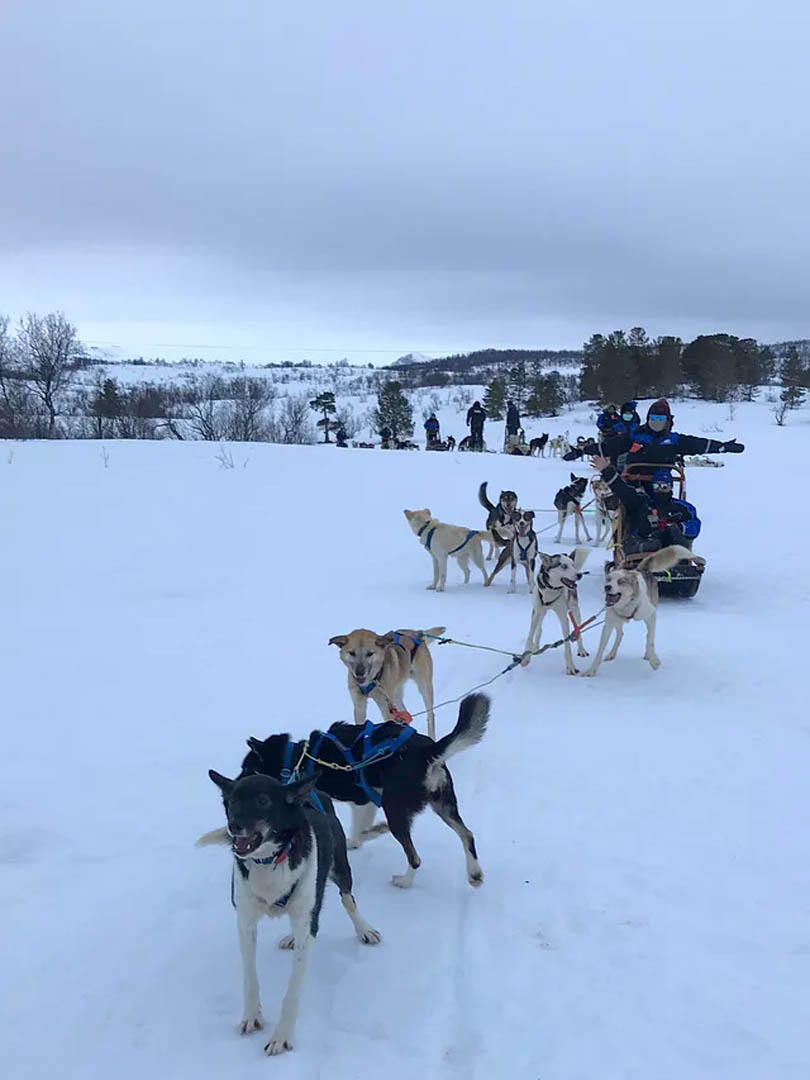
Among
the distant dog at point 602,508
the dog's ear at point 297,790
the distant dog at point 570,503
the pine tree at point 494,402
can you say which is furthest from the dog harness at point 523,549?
the pine tree at point 494,402

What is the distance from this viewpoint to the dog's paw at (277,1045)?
2.01m

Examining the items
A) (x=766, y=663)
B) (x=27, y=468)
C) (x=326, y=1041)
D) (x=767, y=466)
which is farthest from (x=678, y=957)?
(x=767, y=466)

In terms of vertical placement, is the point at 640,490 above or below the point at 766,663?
above

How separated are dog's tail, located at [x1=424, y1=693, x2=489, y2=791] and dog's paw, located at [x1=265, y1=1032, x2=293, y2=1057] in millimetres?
900

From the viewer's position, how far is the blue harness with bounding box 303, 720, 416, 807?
2.68 m

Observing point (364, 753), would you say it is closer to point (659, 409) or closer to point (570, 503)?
point (659, 409)

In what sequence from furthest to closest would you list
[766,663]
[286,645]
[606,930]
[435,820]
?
[286,645], [766,663], [435,820], [606,930]

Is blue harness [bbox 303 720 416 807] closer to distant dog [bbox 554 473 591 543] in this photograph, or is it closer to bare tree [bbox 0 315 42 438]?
distant dog [bbox 554 473 591 543]

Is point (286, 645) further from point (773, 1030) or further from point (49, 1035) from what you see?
point (773, 1030)

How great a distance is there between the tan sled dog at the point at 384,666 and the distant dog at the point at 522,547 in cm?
349

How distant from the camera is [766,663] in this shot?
520cm

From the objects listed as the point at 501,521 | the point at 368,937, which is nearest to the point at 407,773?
the point at 368,937

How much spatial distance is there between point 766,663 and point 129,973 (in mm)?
4583

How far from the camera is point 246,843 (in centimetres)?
192
